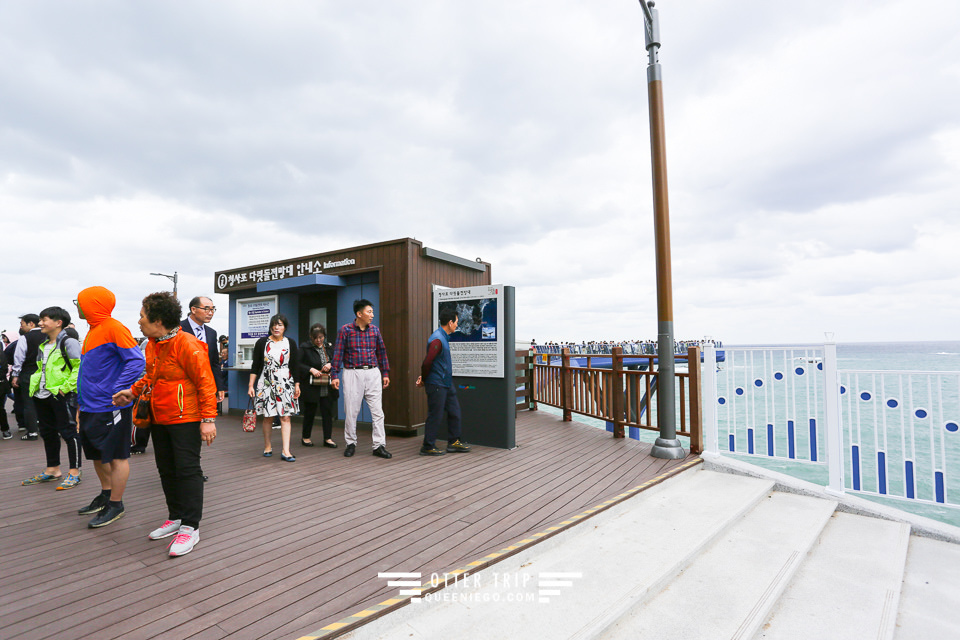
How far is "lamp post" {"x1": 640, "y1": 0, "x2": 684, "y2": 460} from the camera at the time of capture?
16.8 feet

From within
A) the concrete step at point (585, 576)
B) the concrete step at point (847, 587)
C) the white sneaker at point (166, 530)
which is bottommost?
the concrete step at point (847, 587)

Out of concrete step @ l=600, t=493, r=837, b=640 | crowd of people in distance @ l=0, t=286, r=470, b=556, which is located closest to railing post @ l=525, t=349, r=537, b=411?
crowd of people in distance @ l=0, t=286, r=470, b=556

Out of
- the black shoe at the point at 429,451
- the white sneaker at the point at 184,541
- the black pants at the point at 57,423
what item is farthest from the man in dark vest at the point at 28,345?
the black shoe at the point at 429,451

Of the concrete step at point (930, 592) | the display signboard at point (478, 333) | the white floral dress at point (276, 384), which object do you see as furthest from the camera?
the display signboard at point (478, 333)

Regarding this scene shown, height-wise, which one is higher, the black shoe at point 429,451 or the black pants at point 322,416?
the black pants at point 322,416

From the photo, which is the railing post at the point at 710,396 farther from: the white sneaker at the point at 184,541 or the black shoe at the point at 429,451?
the white sneaker at the point at 184,541

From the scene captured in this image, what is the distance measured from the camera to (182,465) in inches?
110

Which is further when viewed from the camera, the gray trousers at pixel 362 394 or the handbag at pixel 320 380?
the handbag at pixel 320 380

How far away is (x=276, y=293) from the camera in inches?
318

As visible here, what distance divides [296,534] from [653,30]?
6.15 m

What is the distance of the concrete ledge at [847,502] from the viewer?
3.69 meters

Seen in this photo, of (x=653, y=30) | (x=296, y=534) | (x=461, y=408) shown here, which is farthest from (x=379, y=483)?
(x=653, y=30)

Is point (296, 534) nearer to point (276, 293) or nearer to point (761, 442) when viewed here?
point (761, 442)

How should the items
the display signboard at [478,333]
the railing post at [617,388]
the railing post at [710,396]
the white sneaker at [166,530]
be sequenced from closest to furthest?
the white sneaker at [166,530], the railing post at [710,396], the display signboard at [478,333], the railing post at [617,388]
